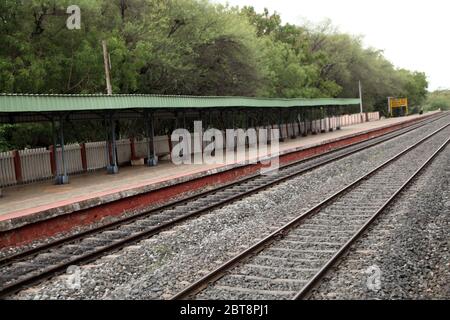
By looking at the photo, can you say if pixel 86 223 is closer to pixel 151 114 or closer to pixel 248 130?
pixel 151 114

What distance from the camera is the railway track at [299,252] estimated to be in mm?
6957

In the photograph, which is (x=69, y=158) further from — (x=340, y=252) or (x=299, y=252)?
(x=340, y=252)

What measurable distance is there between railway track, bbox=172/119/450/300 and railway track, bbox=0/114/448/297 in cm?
263

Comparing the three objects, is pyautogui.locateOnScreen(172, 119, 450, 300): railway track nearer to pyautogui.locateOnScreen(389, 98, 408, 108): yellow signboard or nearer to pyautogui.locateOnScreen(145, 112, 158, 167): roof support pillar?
pyautogui.locateOnScreen(145, 112, 158, 167): roof support pillar

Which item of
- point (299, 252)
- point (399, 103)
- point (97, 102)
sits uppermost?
point (97, 102)

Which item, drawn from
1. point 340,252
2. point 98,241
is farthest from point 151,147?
point 340,252

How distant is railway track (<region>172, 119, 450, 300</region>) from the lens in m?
6.96

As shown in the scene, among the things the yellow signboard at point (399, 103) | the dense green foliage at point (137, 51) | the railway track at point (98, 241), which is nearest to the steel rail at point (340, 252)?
the railway track at point (98, 241)

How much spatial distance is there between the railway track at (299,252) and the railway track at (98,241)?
263 cm

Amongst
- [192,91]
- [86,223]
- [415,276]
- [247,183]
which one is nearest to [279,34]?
[192,91]

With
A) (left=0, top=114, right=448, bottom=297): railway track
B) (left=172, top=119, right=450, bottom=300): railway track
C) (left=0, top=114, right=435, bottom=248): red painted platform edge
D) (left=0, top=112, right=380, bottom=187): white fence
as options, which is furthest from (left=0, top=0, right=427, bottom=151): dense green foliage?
(left=172, top=119, right=450, bottom=300): railway track

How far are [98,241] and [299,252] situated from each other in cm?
421

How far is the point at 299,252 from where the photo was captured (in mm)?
8742

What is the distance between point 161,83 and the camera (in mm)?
31766
